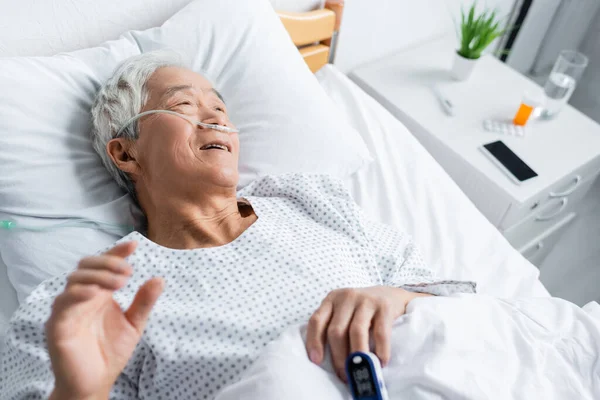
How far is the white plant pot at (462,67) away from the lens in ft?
6.23

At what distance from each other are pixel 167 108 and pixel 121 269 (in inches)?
22.2

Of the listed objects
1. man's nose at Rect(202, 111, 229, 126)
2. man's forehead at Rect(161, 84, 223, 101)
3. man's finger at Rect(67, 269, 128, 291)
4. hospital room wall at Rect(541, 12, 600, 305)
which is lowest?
hospital room wall at Rect(541, 12, 600, 305)

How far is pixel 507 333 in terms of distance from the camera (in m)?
0.85

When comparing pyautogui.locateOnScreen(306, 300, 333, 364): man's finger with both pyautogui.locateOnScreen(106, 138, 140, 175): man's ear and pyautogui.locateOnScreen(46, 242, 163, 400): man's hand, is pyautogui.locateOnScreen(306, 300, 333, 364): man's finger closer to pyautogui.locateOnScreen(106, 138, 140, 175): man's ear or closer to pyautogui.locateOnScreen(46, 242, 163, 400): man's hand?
pyautogui.locateOnScreen(46, 242, 163, 400): man's hand

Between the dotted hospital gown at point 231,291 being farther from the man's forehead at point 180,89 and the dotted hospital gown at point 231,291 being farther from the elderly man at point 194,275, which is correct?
the man's forehead at point 180,89

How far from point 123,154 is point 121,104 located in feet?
0.37

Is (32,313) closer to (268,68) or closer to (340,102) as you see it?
(268,68)

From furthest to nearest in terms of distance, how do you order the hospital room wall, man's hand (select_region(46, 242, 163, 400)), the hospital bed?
the hospital room wall
the hospital bed
man's hand (select_region(46, 242, 163, 400))

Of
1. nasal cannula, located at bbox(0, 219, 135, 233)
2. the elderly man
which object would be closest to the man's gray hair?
the elderly man

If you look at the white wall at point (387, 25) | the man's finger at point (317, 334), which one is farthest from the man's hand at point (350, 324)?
the white wall at point (387, 25)

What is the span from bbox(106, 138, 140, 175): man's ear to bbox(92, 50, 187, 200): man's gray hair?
0.7 inches

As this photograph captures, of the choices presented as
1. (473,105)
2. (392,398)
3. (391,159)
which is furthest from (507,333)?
(473,105)

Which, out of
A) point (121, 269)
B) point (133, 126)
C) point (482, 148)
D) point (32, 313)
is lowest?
point (482, 148)

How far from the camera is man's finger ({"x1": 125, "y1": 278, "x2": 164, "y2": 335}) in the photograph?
0.63 meters
